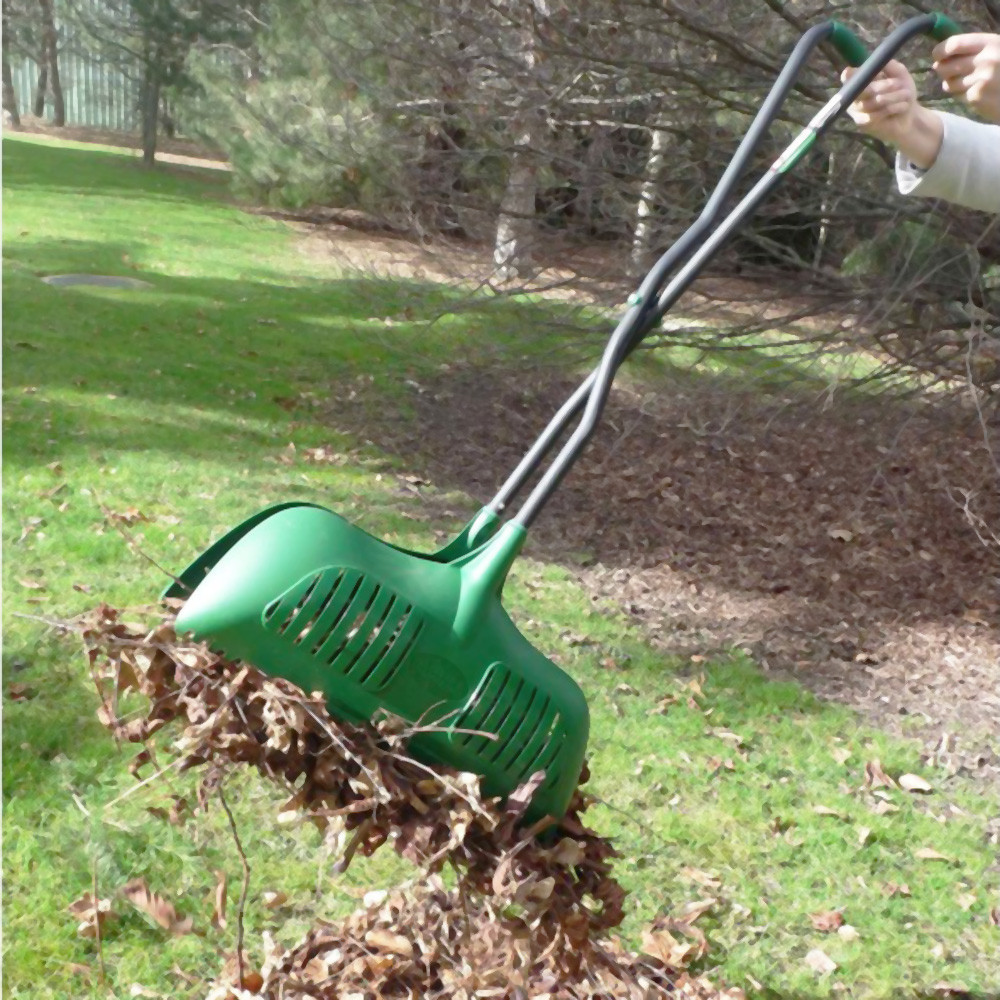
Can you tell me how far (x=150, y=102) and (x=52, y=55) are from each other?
6.81 meters

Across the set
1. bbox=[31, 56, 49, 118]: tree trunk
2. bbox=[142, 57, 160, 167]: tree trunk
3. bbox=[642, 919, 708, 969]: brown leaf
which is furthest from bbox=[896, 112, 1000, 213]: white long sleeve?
bbox=[31, 56, 49, 118]: tree trunk

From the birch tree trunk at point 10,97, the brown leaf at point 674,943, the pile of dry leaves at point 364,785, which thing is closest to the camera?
the pile of dry leaves at point 364,785

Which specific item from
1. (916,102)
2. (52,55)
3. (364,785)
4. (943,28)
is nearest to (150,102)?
(52,55)

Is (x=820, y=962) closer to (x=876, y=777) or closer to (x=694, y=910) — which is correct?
(x=694, y=910)

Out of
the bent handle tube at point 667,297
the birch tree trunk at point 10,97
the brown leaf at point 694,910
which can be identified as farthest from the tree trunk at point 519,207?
the birch tree trunk at point 10,97

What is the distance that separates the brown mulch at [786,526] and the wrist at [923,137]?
271 cm

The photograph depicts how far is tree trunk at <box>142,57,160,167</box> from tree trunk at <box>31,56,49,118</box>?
708 cm

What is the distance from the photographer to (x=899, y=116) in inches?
77.7

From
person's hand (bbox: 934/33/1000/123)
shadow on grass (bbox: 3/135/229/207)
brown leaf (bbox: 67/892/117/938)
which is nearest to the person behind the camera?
person's hand (bbox: 934/33/1000/123)

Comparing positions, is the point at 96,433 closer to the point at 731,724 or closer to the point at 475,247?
the point at 475,247

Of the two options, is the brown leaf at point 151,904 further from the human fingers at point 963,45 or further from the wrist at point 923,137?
the human fingers at point 963,45

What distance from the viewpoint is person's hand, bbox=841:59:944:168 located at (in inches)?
76.8

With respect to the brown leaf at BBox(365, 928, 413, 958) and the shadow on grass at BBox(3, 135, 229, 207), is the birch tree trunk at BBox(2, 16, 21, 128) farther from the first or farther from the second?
the brown leaf at BBox(365, 928, 413, 958)

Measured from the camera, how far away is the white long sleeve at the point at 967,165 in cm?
197
